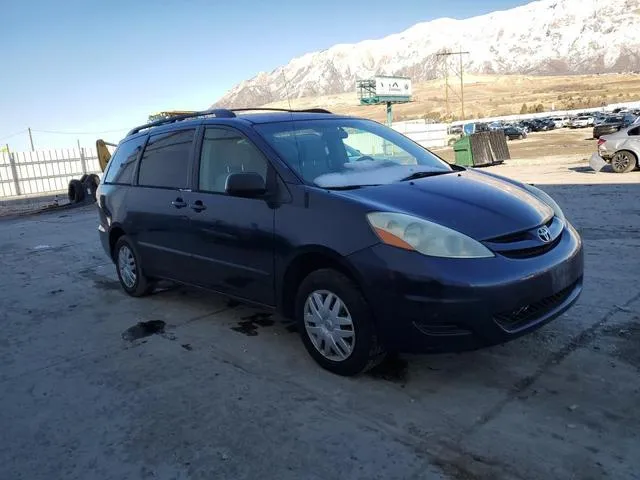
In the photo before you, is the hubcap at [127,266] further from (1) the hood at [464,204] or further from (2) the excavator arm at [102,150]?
(2) the excavator arm at [102,150]

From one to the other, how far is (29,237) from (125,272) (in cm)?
690

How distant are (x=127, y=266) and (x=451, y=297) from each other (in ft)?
12.7

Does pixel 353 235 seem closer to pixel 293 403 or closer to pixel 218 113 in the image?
pixel 293 403

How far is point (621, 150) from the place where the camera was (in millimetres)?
14992

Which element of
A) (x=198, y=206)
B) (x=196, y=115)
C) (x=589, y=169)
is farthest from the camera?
(x=589, y=169)

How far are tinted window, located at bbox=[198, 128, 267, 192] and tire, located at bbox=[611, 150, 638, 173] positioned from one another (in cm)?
1387

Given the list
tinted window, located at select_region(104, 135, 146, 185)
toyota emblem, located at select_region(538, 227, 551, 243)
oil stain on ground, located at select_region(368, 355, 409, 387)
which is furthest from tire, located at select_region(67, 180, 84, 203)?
toyota emblem, located at select_region(538, 227, 551, 243)

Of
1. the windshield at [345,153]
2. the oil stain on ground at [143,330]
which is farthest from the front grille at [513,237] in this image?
the oil stain on ground at [143,330]

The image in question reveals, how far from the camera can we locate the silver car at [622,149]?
14.9 metres

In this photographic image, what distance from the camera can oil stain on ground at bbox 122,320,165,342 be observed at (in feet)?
15.3

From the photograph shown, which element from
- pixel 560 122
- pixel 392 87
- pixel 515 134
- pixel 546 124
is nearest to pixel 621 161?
pixel 515 134

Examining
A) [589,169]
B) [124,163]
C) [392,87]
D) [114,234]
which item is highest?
[392,87]

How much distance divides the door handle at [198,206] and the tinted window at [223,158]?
0.12 metres

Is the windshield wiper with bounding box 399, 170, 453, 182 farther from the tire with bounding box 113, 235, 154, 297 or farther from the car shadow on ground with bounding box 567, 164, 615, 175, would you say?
the car shadow on ground with bounding box 567, 164, 615, 175
